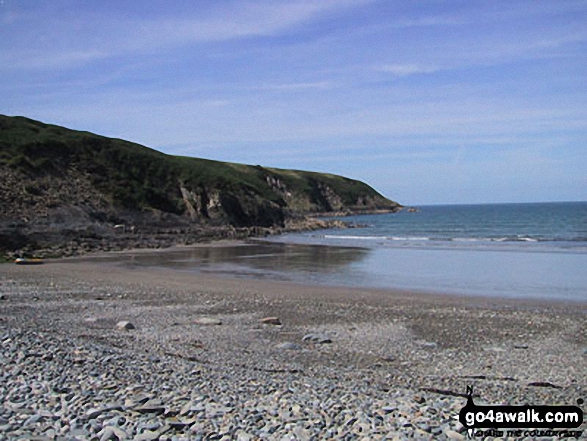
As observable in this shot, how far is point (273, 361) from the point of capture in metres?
12.1

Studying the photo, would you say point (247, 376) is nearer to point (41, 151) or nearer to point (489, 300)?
point (489, 300)

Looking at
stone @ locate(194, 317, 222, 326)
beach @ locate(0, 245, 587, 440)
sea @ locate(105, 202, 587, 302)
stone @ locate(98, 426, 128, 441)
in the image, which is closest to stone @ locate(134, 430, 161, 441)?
beach @ locate(0, 245, 587, 440)

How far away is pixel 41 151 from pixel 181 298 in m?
46.2

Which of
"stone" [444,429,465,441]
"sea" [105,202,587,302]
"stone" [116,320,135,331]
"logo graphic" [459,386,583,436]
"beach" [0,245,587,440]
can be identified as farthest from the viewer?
"sea" [105,202,587,302]

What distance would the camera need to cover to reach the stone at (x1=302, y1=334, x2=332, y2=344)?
14.0m

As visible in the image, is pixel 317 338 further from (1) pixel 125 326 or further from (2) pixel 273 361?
(1) pixel 125 326

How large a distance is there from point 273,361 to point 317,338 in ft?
7.44

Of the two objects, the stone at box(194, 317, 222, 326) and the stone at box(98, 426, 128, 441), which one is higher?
the stone at box(98, 426, 128, 441)

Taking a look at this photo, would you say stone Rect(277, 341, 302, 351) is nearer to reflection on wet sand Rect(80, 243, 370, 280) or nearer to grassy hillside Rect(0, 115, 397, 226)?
reflection on wet sand Rect(80, 243, 370, 280)

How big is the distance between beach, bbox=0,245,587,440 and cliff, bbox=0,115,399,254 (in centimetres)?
2686

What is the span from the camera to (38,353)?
1071 centimetres

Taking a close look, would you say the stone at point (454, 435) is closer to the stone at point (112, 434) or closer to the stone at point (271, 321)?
the stone at point (112, 434)

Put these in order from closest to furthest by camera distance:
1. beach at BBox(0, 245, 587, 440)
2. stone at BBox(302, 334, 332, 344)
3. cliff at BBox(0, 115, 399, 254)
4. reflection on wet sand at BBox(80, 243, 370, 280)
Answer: beach at BBox(0, 245, 587, 440), stone at BBox(302, 334, 332, 344), reflection on wet sand at BBox(80, 243, 370, 280), cliff at BBox(0, 115, 399, 254)

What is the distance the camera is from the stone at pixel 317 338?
1401 centimetres
